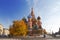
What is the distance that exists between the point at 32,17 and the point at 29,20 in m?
7.36

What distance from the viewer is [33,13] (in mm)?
83188

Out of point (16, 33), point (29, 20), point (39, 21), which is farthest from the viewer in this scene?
point (39, 21)

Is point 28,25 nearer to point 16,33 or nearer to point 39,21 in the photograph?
point 39,21

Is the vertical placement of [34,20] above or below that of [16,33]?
above

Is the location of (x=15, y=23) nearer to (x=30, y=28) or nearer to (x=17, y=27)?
(x=17, y=27)

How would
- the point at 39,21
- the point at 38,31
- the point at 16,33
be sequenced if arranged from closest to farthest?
the point at 16,33, the point at 38,31, the point at 39,21

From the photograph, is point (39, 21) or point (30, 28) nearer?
point (30, 28)

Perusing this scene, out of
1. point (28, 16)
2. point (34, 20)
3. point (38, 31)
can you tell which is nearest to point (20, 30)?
point (38, 31)

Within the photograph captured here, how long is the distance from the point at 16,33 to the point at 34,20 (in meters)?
26.4

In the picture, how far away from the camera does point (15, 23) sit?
59.6 metres

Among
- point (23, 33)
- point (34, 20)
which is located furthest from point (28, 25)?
point (23, 33)

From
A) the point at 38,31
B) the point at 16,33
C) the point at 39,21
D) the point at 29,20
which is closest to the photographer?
the point at 16,33

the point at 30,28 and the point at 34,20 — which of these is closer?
the point at 30,28

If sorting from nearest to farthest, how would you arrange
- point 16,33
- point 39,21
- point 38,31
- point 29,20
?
point 16,33 < point 38,31 < point 29,20 < point 39,21
